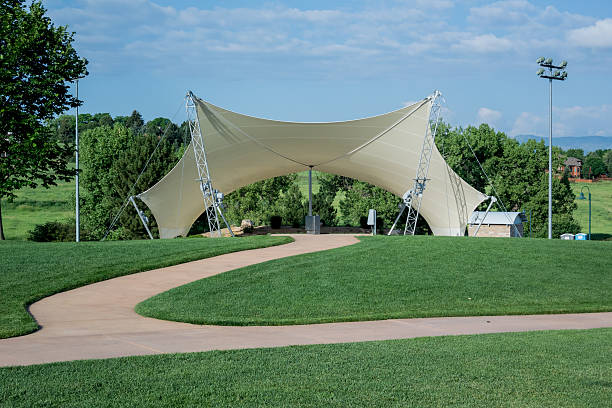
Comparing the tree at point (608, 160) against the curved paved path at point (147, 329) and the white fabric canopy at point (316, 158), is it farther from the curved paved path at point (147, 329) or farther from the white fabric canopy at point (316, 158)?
the curved paved path at point (147, 329)

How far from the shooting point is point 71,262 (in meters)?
15.2

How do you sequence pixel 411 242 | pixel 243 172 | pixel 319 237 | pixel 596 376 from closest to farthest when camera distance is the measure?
1. pixel 596 376
2. pixel 411 242
3. pixel 319 237
4. pixel 243 172

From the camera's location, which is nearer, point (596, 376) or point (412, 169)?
point (596, 376)

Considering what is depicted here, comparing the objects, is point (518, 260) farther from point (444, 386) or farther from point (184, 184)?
point (184, 184)

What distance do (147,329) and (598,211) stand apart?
73.5 m

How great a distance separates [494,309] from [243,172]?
21.4 meters

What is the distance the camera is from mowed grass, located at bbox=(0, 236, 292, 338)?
10.9m

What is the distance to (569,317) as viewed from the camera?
11.3 m

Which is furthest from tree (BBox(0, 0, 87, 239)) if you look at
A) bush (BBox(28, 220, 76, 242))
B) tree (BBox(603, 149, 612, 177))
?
tree (BBox(603, 149, 612, 177))

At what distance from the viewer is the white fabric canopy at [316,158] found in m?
25.0

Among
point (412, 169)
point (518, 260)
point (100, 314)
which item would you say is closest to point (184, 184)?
point (412, 169)

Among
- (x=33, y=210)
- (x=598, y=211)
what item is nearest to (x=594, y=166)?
(x=598, y=211)

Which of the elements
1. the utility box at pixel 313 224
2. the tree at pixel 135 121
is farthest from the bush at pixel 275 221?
the tree at pixel 135 121

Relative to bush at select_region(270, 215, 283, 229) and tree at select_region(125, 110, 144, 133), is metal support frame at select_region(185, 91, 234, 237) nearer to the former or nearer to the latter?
bush at select_region(270, 215, 283, 229)
